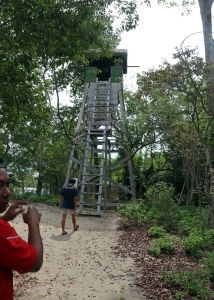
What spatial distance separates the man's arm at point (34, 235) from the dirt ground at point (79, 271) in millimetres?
3004

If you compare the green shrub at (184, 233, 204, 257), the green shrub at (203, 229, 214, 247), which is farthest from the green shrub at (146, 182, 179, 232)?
the green shrub at (184, 233, 204, 257)

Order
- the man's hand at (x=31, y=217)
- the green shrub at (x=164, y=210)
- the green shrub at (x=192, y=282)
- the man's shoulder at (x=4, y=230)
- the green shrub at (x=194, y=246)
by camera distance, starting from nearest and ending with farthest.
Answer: the man's shoulder at (x=4, y=230)
the man's hand at (x=31, y=217)
the green shrub at (x=192, y=282)
the green shrub at (x=194, y=246)
the green shrub at (x=164, y=210)

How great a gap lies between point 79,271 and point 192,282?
2.00 m

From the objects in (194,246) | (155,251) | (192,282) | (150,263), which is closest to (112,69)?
(155,251)

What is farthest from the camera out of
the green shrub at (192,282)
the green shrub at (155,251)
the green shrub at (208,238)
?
the green shrub at (208,238)

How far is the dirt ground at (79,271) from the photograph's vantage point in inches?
177

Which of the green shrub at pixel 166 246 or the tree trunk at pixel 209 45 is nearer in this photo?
the green shrub at pixel 166 246

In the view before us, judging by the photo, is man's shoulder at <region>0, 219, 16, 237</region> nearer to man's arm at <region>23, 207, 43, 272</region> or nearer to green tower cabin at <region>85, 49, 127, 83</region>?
man's arm at <region>23, 207, 43, 272</region>

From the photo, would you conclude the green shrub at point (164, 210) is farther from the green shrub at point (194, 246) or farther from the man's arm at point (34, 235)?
the man's arm at point (34, 235)

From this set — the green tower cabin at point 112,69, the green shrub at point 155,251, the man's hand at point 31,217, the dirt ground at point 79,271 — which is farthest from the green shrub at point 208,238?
the green tower cabin at point 112,69

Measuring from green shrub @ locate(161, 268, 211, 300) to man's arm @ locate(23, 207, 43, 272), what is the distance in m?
3.16

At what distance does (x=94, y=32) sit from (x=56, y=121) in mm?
13865

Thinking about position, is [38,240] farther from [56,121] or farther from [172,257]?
[56,121]

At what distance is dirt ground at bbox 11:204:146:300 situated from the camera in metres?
4.49
